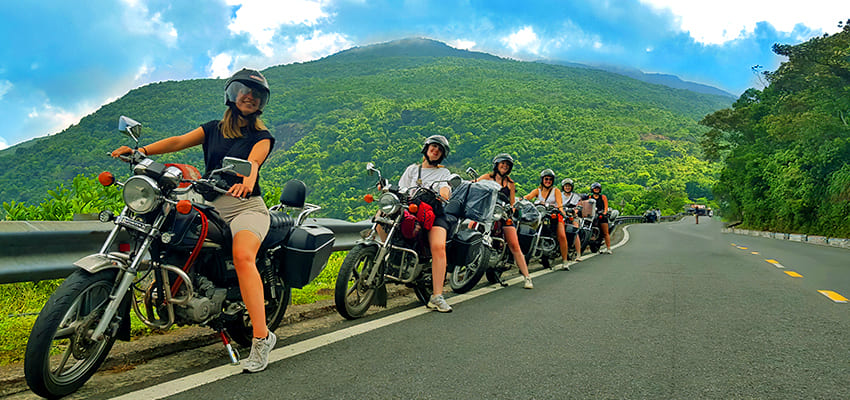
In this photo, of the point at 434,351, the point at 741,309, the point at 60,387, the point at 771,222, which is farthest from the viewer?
the point at 771,222

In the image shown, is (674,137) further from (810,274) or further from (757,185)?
(810,274)

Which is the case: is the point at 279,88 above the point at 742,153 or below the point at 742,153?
above

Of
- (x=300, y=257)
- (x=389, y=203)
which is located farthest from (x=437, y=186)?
(x=300, y=257)

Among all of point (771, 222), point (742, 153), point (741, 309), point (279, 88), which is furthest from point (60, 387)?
point (279, 88)

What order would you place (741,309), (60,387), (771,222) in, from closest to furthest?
(60,387)
(741,309)
(771,222)

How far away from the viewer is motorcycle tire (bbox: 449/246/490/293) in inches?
288

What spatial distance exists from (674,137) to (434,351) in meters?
135

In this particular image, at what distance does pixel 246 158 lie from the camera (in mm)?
4129

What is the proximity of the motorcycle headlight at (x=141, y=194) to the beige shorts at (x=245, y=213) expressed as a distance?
619 millimetres

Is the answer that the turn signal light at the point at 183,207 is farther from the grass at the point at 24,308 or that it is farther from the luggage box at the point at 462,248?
the luggage box at the point at 462,248

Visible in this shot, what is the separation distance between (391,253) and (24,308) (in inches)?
123

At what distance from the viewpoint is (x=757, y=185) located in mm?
41375

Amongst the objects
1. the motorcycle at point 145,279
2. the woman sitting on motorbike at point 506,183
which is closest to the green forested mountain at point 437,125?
the woman sitting on motorbike at point 506,183

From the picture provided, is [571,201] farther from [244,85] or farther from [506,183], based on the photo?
[244,85]
